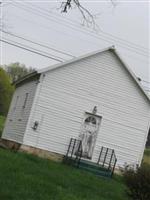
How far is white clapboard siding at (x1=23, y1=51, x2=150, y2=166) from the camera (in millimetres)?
29391

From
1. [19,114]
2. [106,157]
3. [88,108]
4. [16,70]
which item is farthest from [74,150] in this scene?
[16,70]

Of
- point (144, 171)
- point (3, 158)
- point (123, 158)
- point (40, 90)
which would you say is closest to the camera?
point (144, 171)

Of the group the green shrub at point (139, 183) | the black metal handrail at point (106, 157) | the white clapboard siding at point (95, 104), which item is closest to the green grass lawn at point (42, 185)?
the green shrub at point (139, 183)

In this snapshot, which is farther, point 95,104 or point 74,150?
point 95,104

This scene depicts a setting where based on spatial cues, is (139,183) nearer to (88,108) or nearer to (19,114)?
(88,108)

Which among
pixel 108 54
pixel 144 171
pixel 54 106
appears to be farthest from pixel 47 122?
pixel 144 171

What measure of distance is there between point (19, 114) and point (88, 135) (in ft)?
14.6

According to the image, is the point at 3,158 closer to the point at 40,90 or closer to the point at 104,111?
the point at 40,90

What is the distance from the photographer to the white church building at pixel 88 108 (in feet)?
96.3

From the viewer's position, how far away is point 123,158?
31.3 m

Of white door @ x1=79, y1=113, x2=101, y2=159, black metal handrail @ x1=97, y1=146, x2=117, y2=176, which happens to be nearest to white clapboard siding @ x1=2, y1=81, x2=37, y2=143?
white door @ x1=79, y1=113, x2=101, y2=159

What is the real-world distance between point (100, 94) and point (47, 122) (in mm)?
3407

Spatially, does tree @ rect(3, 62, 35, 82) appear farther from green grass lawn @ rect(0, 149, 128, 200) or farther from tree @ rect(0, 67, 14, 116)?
green grass lawn @ rect(0, 149, 128, 200)

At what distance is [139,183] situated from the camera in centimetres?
1623
